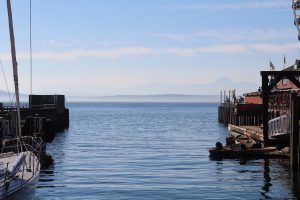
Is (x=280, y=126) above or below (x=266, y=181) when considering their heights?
above

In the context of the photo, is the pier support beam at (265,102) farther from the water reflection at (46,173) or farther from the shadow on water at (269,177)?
the water reflection at (46,173)

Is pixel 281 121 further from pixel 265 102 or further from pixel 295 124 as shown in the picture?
pixel 295 124

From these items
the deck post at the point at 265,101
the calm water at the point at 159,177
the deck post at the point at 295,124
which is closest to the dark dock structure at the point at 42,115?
the calm water at the point at 159,177

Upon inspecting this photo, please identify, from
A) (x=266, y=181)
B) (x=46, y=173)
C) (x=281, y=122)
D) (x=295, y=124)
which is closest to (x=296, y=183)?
(x=266, y=181)

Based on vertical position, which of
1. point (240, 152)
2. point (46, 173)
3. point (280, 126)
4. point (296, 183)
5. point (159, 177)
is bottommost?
point (46, 173)

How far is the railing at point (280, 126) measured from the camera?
32759mm

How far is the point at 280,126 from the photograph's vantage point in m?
34.6

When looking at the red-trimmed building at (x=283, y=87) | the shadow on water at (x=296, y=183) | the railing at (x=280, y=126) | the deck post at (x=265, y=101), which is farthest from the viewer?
the red-trimmed building at (x=283, y=87)

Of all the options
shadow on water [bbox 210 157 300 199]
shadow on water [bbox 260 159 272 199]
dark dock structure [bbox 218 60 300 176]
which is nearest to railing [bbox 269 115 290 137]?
dark dock structure [bbox 218 60 300 176]

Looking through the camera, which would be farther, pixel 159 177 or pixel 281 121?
pixel 281 121

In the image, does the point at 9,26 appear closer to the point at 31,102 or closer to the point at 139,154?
the point at 139,154

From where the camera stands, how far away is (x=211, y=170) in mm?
31672

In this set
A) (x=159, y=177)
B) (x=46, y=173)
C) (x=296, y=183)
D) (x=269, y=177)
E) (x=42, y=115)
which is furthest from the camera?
(x=42, y=115)

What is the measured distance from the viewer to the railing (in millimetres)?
32759
